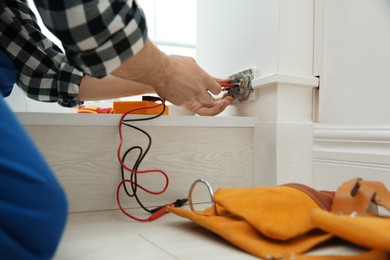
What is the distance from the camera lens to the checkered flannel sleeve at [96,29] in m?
0.44

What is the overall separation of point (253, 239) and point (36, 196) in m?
0.31

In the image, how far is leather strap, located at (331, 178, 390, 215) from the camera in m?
0.54

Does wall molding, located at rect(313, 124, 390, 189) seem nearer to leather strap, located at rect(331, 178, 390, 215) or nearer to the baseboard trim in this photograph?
the baseboard trim

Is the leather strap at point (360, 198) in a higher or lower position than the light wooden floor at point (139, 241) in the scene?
higher

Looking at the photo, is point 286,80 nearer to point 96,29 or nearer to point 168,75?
point 168,75

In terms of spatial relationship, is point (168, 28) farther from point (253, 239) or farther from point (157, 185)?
point (253, 239)

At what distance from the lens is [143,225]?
0.73m

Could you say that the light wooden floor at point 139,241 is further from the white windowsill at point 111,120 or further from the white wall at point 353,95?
the white wall at point 353,95

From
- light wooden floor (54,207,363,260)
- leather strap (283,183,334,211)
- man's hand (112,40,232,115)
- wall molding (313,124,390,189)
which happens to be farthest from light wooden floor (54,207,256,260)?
wall molding (313,124,390,189)

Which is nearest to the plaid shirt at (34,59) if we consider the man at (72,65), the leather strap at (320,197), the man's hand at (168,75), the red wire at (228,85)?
the man at (72,65)

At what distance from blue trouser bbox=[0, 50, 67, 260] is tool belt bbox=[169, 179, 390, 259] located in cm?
27

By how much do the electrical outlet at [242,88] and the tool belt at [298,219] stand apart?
0.47m

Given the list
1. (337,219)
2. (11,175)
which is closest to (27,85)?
(11,175)

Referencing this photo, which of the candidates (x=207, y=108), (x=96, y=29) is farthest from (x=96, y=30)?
(x=207, y=108)
